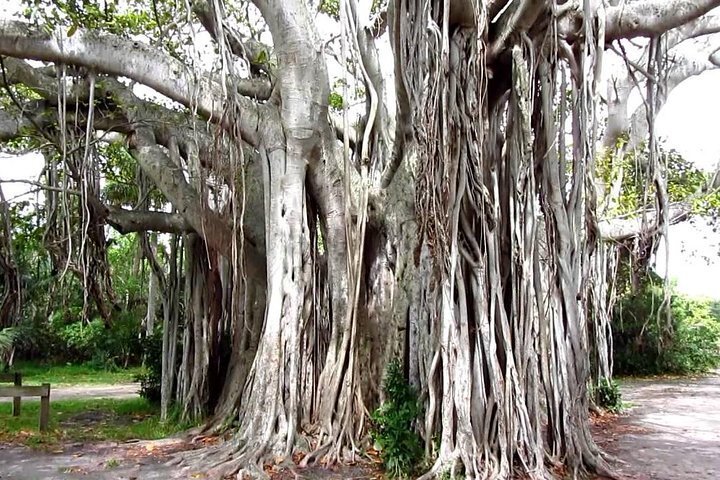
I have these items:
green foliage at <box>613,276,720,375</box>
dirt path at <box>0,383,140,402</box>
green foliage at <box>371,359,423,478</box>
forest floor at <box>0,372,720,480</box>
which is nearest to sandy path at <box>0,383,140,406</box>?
dirt path at <box>0,383,140,402</box>

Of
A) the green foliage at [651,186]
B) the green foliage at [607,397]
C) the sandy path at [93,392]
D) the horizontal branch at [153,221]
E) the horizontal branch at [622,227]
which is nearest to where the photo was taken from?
the horizontal branch at [153,221]

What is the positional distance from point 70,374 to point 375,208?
38.2 feet

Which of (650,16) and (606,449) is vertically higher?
(650,16)

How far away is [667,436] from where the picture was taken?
6.55 meters

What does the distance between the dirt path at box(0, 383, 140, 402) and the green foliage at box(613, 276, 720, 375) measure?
365 inches

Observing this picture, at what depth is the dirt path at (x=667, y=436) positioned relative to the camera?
5.03 meters

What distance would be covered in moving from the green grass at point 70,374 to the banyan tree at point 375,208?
292 inches

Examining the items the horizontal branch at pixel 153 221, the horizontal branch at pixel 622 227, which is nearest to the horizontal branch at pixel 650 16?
the horizontal branch at pixel 622 227

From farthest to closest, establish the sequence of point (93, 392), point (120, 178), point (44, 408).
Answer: point (93, 392), point (120, 178), point (44, 408)

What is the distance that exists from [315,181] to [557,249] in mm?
2186

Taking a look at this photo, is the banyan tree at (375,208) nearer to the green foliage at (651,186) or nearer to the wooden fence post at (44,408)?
the wooden fence post at (44,408)

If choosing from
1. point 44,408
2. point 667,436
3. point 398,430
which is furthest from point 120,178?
point 667,436

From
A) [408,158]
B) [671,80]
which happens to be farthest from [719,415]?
[408,158]

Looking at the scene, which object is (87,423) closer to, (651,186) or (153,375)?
(153,375)
